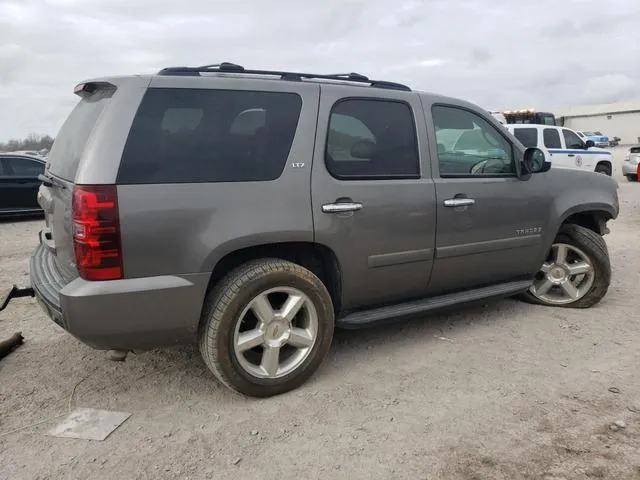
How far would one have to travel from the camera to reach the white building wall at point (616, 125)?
234 ft

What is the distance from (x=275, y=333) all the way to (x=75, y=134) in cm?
170

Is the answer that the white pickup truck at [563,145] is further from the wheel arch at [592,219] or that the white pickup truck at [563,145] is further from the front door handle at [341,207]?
the front door handle at [341,207]

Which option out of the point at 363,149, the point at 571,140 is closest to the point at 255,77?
the point at 363,149

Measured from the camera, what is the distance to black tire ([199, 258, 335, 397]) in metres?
3.12

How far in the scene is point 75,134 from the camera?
11.0 feet

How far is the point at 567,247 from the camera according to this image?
4.93 metres

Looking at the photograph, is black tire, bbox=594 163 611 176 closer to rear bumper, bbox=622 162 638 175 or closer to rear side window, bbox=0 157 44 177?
rear bumper, bbox=622 162 638 175

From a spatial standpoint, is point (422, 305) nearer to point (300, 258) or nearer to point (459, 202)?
point (459, 202)

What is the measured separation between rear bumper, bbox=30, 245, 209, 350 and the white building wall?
249 ft

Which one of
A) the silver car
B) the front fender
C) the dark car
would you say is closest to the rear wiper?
the front fender

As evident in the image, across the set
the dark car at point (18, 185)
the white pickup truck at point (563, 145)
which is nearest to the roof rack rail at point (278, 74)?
the dark car at point (18, 185)

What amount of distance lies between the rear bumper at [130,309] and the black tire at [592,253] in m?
3.38

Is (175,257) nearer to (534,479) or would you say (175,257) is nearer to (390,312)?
(390,312)

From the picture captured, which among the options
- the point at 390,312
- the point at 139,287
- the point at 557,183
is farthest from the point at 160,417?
the point at 557,183
